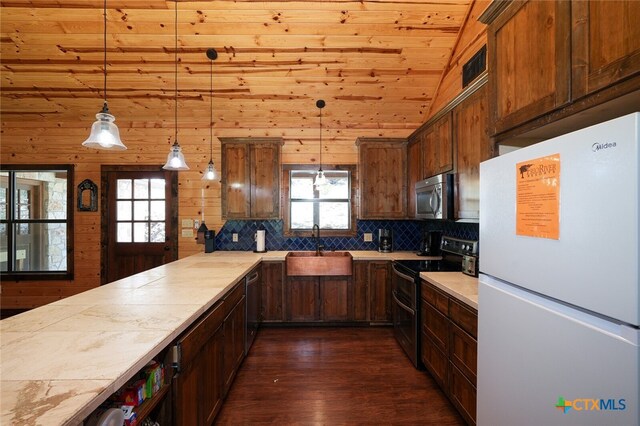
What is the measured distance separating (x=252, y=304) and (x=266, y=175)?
1647 mm

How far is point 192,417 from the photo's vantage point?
1.37 metres

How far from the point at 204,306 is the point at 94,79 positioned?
135 inches

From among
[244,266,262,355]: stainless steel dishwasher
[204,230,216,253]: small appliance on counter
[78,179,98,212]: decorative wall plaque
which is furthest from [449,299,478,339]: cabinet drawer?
[78,179,98,212]: decorative wall plaque

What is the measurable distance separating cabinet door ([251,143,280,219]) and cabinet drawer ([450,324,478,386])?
241 cm

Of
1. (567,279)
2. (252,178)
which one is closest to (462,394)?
(567,279)

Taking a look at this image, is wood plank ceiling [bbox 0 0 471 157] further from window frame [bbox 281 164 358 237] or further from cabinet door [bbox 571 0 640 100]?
cabinet door [bbox 571 0 640 100]

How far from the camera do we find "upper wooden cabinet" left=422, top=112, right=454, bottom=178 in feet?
8.17

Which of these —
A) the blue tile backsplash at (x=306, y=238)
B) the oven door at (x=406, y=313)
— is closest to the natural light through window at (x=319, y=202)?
the blue tile backsplash at (x=306, y=238)

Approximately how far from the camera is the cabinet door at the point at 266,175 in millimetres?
3521

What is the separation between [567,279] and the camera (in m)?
0.85

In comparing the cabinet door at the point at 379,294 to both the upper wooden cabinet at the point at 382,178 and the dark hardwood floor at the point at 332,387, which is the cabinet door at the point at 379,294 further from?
the upper wooden cabinet at the point at 382,178

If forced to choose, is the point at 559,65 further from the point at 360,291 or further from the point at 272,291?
the point at 272,291

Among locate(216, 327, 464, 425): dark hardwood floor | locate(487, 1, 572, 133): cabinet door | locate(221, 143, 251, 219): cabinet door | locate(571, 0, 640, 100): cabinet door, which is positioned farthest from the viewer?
locate(221, 143, 251, 219): cabinet door

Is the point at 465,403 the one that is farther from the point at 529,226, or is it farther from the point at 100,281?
the point at 100,281
